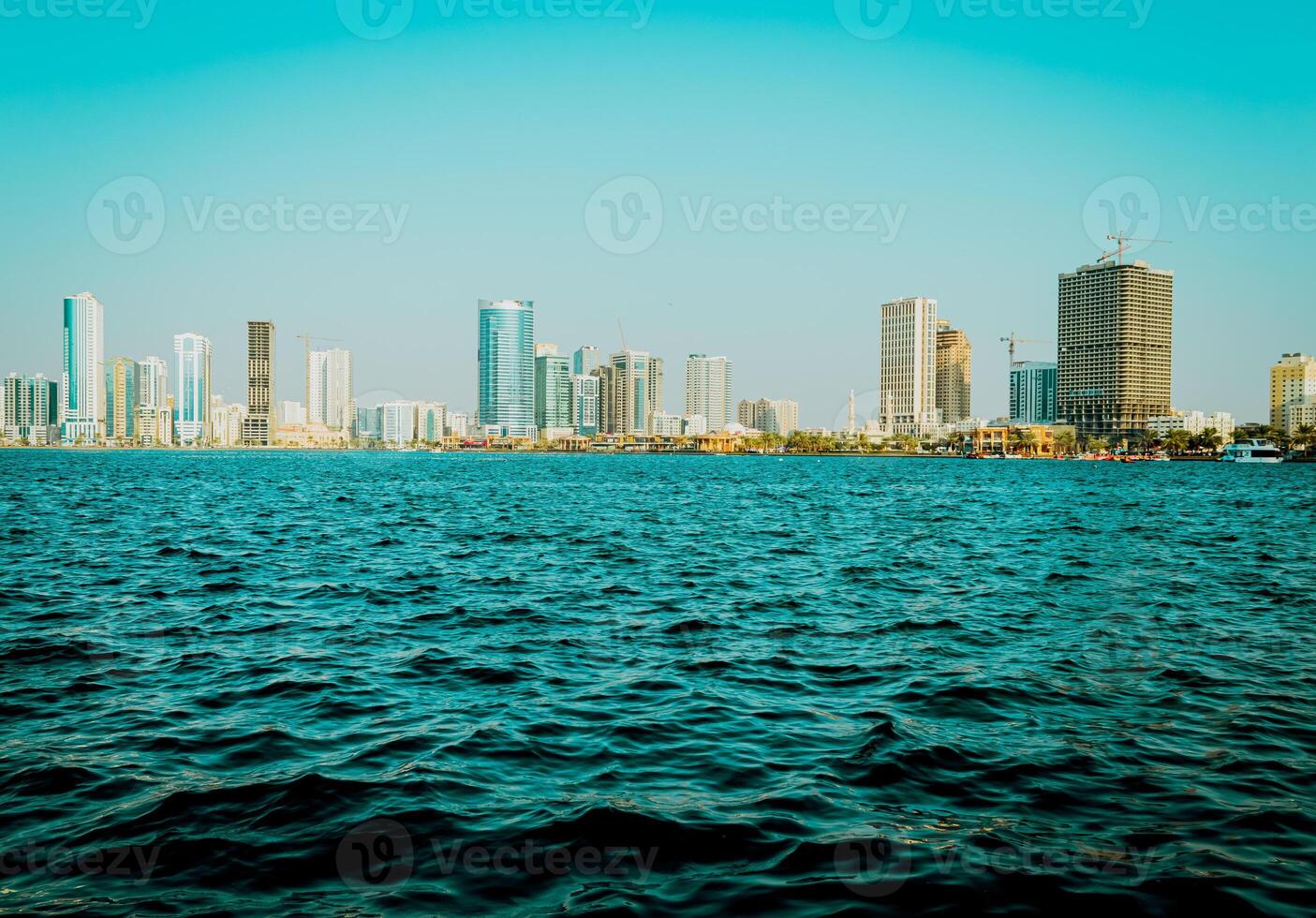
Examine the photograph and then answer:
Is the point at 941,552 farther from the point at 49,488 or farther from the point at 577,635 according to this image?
the point at 49,488

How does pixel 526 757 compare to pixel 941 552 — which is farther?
pixel 941 552

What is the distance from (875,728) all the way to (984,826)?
3.28m

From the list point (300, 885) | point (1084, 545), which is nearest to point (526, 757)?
point (300, 885)

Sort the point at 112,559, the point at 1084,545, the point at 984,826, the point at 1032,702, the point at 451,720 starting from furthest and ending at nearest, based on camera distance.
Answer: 1. the point at 1084,545
2. the point at 112,559
3. the point at 1032,702
4. the point at 451,720
5. the point at 984,826

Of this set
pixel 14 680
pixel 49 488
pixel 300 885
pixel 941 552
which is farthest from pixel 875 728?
pixel 49 488

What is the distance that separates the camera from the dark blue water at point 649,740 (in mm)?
8391

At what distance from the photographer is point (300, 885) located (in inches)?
320

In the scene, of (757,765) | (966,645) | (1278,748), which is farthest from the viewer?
(966,645)

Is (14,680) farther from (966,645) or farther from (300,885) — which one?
(966,645)

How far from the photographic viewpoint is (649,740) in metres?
12.4

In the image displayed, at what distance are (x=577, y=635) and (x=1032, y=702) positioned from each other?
940cm

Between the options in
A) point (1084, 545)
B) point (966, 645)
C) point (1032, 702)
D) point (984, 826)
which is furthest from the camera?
point (1084, 545)

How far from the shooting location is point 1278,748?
12336mm

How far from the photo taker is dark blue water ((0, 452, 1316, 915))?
27.5ft
